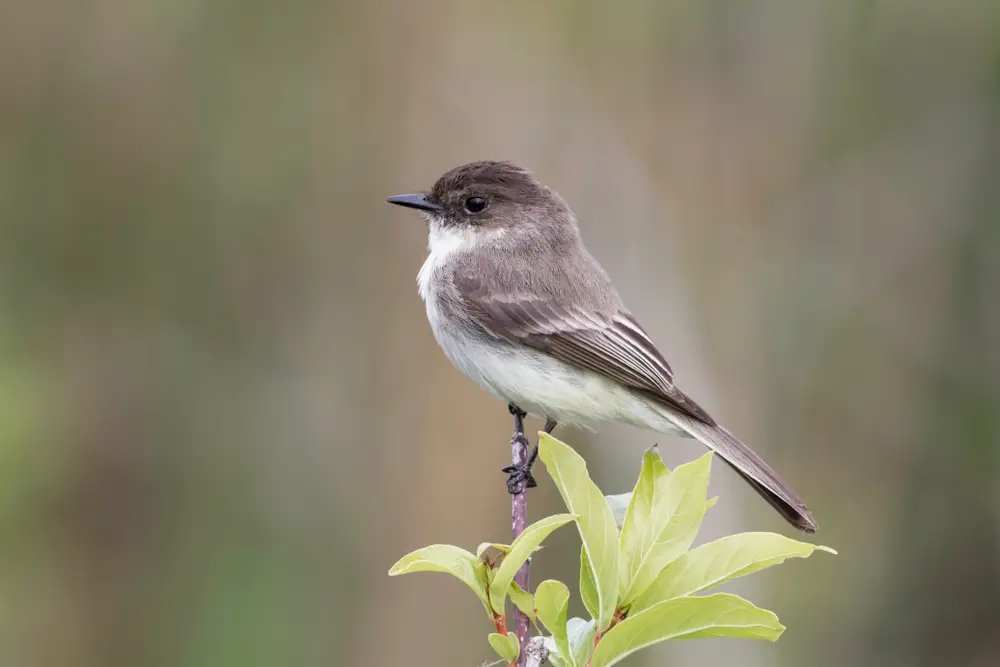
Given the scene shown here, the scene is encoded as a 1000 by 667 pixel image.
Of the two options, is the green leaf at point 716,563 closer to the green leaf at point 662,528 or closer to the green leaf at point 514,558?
the green leaf at point 662,528

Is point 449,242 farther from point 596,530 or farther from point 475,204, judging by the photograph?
point 596,530

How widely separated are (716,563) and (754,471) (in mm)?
1320

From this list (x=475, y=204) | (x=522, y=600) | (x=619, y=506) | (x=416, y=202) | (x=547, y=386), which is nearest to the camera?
(x=522, y=600)

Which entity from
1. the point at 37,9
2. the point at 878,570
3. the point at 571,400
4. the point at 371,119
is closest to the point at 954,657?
the point at 878,570

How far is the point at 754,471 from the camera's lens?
2.89m

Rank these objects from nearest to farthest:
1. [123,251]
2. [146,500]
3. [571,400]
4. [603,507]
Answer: [603,507] → [571,400] → [146,500] → [123,251]

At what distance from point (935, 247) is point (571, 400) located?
2.62 meters

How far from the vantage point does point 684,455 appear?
4.60m

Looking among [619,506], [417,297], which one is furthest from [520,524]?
[417,297]

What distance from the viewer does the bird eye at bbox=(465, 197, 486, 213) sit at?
3592mm

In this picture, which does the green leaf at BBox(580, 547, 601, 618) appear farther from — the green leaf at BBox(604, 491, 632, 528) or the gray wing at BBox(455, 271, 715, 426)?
the gray wing at BBox(455, 271, 715, 426)

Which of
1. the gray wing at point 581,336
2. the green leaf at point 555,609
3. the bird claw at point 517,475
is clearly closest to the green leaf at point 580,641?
the green leaf at point 555,609

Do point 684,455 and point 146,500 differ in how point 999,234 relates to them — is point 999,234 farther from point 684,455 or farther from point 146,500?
point 146,500

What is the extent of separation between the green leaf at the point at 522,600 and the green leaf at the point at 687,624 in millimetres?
129
